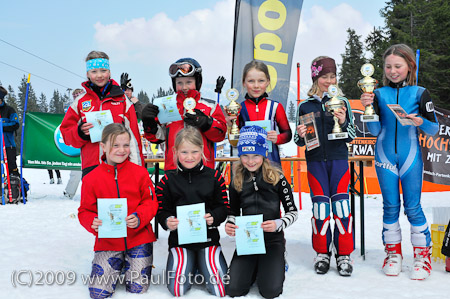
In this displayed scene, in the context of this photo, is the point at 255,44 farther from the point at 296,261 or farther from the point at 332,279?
the point at 332,279

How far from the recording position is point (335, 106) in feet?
11.4

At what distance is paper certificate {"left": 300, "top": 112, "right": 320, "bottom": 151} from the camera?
12.0ft

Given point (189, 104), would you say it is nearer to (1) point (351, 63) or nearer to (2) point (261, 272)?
(2) point (261, 272)

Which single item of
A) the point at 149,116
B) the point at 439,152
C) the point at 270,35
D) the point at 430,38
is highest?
the point at 430,38

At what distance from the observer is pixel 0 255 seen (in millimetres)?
4090

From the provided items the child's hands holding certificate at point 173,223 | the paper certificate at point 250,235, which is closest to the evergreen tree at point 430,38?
the paper certificate at point 250,235

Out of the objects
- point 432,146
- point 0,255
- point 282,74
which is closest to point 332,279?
point 0,255

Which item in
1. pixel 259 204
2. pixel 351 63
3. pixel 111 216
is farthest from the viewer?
pixel 351 63

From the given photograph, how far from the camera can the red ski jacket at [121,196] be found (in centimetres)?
311

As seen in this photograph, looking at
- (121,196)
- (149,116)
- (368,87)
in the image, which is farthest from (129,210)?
(368,87)

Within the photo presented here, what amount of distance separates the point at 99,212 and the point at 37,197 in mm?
7382

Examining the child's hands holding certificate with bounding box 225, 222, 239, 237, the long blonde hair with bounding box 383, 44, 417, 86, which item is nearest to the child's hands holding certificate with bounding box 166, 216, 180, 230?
the child's hands holding certificate with bounding box 225, 222, 239, 237

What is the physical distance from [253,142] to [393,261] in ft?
5.55

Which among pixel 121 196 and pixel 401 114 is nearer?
pixel 121 196
